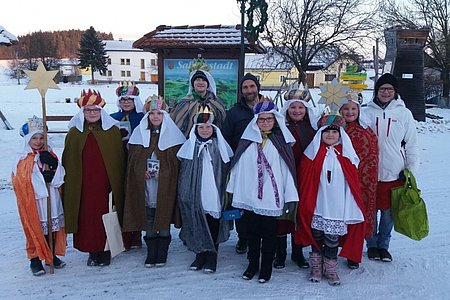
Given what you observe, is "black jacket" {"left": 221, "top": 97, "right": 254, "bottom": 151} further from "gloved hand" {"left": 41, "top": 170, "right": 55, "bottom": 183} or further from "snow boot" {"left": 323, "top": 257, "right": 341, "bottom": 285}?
"gloved hand" {"left": 41, "top": 170, "right": 55, "bottom": 183}

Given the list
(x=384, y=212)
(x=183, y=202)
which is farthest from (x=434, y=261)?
(x=183, y=202)

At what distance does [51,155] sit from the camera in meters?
4.12

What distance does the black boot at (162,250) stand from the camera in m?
4.45

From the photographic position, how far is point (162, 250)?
4484mm

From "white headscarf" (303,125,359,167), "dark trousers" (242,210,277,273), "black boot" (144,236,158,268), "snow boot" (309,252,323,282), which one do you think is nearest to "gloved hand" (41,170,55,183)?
"black boot" (144,236,158,268)

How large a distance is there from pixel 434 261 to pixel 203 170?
2.73m

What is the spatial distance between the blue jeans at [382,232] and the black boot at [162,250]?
223 cm

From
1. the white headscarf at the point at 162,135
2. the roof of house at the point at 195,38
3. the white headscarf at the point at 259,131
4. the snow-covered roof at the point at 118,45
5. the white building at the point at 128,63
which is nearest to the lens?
the white headscarf at the point at 259,131

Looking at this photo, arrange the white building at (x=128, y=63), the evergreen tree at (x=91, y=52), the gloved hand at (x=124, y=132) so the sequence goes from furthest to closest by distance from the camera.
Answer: the white building at (x=128, y=63) < the evergreen tree at (x=91, y=52) < the gloved hand at (x=124, y=132)

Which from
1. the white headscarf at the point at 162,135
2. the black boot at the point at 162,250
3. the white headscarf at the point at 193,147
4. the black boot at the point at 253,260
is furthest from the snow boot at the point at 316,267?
the white headscarf at the point at 162,135

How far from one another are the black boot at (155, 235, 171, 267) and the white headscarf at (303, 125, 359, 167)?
5.71 feet

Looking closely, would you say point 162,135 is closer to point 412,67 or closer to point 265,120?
point 265,120

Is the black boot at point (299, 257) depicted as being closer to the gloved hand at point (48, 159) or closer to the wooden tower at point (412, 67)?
the gloved hand at point (48, 159)

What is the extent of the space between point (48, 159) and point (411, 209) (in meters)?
3.65
